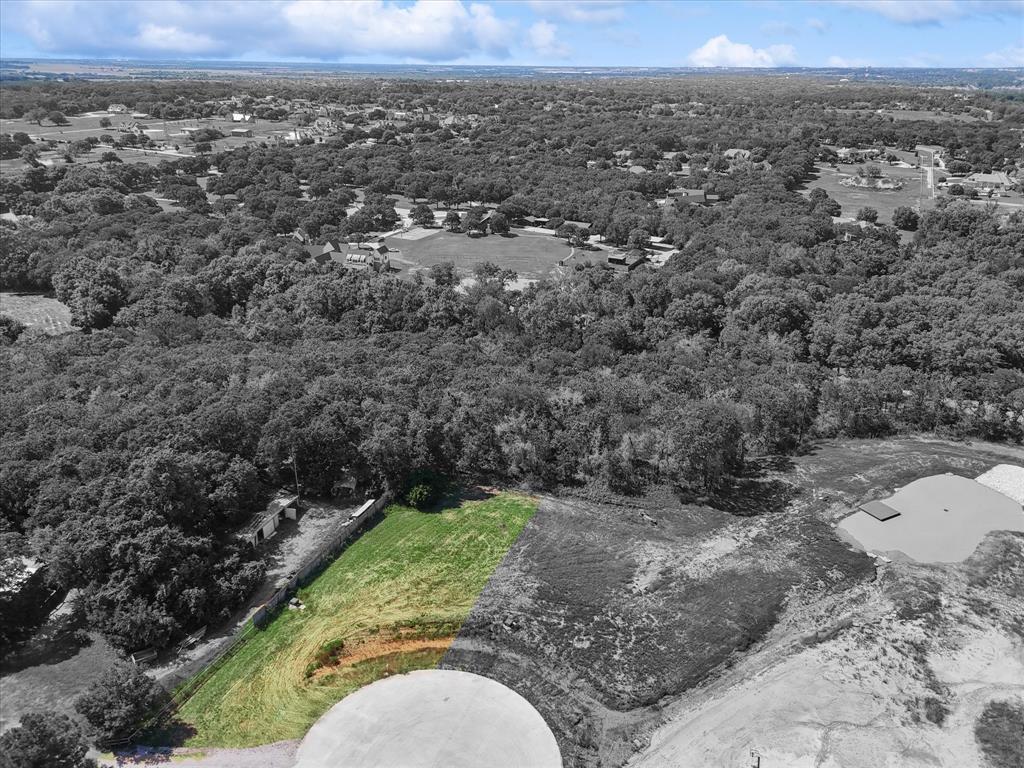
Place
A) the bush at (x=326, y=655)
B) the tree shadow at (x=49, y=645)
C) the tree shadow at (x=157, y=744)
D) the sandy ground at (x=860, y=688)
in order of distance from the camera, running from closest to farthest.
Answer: the tree shadow at (x=157, y=744), the sandy ground at (x=860, y=688), the tree shadow at (x=49, y=645), the bush at (x=326, y=655)

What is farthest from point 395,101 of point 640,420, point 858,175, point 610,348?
point 640,420

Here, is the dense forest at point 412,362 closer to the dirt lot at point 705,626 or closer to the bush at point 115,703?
the bush at point 115,703

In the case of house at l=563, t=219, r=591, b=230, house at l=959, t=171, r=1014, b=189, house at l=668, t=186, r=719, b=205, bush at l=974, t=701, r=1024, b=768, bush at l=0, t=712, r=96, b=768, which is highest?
house at l=959, t=171, r=1014, b=189

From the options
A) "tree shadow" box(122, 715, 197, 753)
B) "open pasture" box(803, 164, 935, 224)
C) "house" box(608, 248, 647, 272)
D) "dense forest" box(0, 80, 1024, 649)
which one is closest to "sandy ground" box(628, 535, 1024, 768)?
"dense forest" box(0, 80, 1024, 649)

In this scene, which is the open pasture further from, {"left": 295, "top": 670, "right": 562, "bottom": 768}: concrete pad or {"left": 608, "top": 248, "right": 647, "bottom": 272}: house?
{"left": 295, "top": 670, "right": 562, "bottom": 768}: concrete pad

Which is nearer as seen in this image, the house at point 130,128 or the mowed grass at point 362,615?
the mowed grass at point 362,615

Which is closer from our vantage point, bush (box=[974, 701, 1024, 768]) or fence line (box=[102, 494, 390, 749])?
bush (box=[974, 701, 1024, 768])

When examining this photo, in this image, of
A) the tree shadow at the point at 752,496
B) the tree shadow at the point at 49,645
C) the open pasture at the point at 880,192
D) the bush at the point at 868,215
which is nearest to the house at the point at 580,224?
the bush at the point at 868,215
